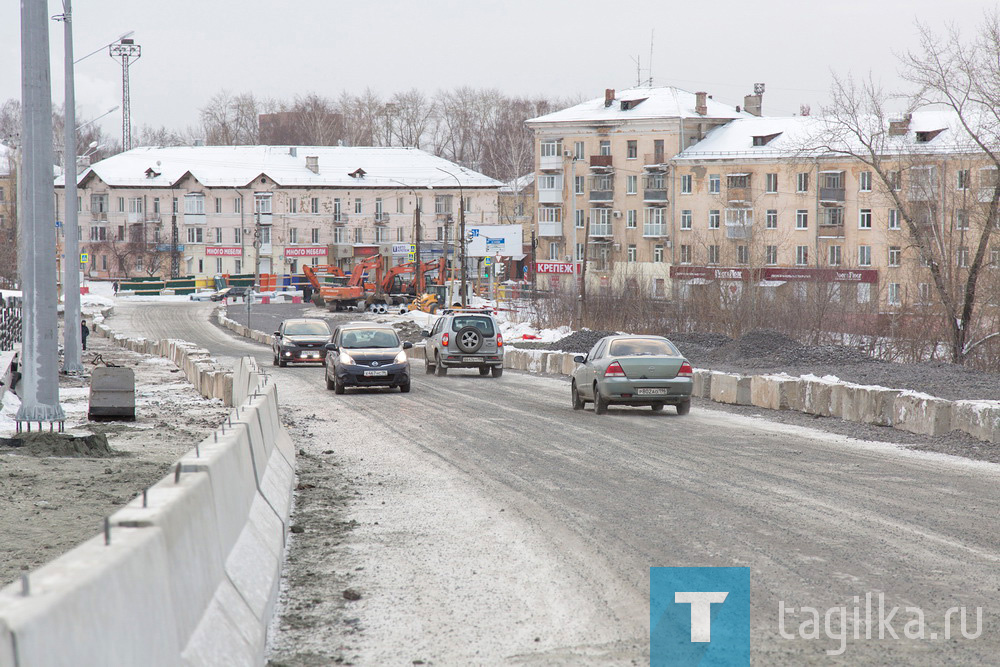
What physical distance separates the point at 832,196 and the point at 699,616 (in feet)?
261

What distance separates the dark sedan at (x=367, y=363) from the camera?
26.0 meters

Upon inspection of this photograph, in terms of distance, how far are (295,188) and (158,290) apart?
20.2 metres

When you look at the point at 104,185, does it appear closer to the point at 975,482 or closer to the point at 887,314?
the point at 887,314

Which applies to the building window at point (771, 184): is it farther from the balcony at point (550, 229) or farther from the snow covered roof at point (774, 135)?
the balcony at point (550, 229)

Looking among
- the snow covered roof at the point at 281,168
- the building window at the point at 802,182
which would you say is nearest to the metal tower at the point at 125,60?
the snow covered roof at the point at 281,168

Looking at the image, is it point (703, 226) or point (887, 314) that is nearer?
point (887, 314)

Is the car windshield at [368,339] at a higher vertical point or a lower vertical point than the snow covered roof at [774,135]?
lower

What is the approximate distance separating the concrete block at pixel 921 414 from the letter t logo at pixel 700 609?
11.1 meters

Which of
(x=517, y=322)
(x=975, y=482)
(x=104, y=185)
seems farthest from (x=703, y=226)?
(x=975, y=482)

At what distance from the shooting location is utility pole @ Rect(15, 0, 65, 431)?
16.9 meters

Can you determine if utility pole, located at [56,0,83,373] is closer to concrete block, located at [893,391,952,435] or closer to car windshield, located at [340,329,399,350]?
car windshield, located at [340,329,399,350]

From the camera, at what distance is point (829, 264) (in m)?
82.3

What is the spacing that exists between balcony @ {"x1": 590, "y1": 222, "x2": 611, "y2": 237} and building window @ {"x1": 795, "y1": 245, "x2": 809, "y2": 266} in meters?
18.0

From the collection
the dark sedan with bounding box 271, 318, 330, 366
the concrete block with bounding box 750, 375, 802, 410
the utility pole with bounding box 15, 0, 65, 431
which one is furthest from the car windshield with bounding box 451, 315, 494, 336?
the utility pole with bounding box 15, 0, 65, 431
